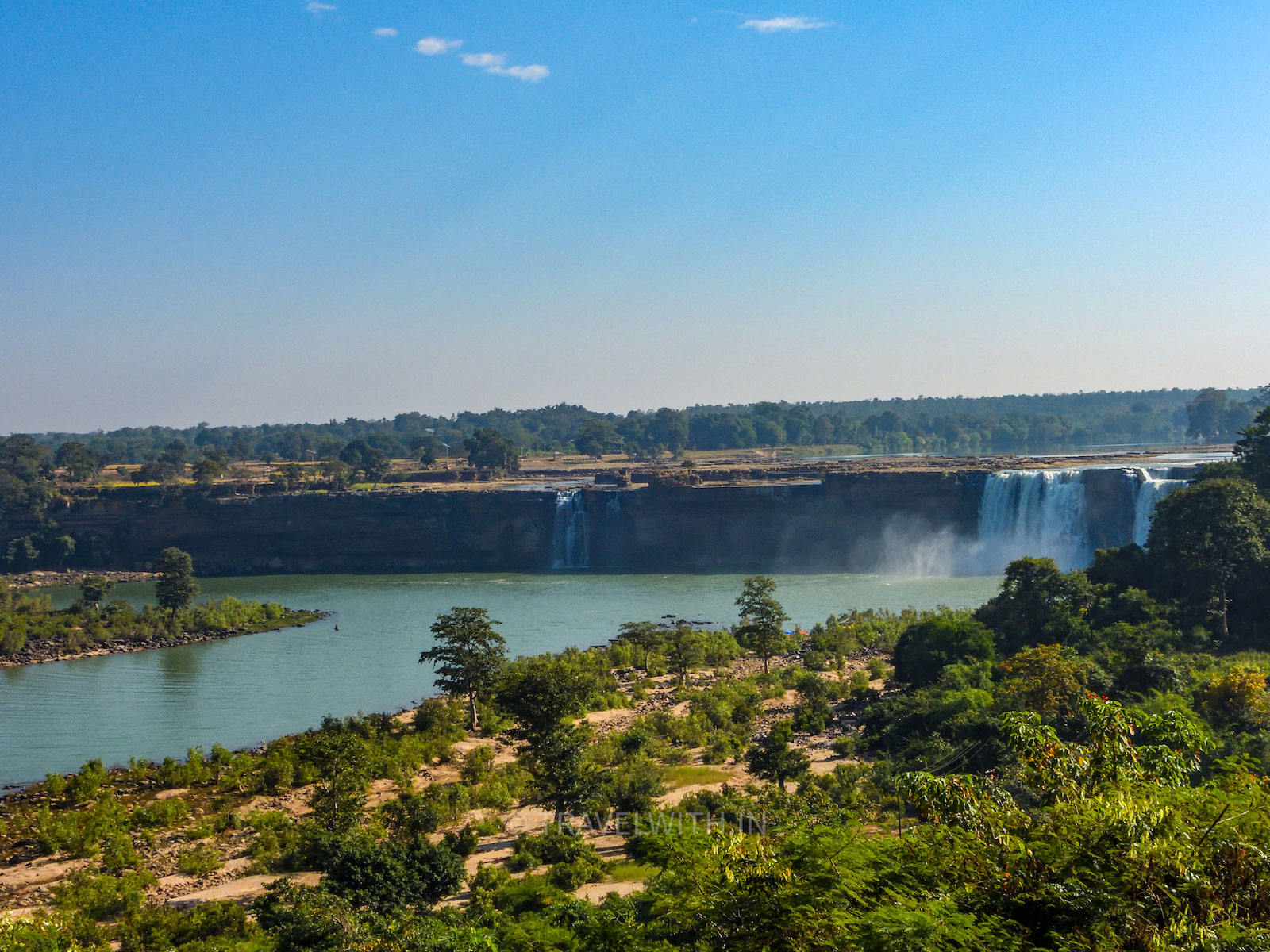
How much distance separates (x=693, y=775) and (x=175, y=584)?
1344 inches

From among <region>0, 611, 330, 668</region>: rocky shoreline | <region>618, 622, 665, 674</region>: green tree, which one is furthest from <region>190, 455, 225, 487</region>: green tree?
<region>618, 622, 665, 674</region>: green tree

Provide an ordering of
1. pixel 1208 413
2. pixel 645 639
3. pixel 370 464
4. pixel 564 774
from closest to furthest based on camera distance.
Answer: pixel 564 774 → pixel 645 639 → pixel 370 464 → pixel 1208 413

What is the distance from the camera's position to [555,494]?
210ft

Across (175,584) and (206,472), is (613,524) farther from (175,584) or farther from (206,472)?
(206,472)

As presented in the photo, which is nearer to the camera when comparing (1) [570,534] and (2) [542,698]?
(2) [542,698]

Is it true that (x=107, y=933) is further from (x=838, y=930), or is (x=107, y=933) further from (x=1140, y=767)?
(x=1140, y=767)

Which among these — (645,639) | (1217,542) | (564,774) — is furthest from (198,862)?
(1217,542)

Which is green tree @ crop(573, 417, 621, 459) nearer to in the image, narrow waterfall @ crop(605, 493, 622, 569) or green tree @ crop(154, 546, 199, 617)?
narrow waterfall @ crop(605, 493, 622, 569)

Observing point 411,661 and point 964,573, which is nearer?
point 411,661

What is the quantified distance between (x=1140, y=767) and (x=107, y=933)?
13794mm

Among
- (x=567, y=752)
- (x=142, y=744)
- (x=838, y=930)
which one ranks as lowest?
(x=142, y=744)

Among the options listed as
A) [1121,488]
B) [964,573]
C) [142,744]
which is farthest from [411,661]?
[1121,488]

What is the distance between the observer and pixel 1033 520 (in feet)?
176

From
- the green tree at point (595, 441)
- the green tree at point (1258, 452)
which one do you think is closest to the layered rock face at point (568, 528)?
the green tree at point (1258, 452)
